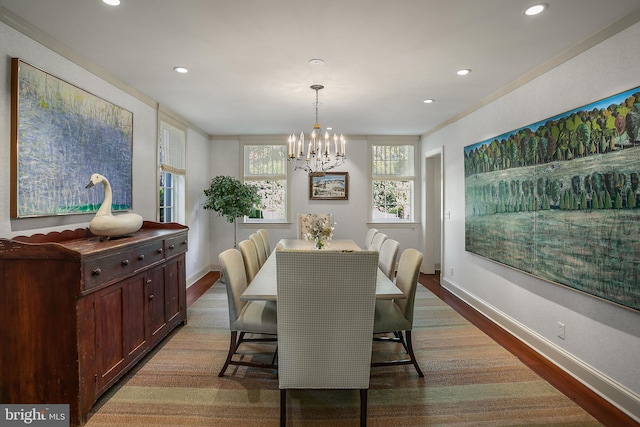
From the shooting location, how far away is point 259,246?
3891 mm

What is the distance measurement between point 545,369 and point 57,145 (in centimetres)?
410

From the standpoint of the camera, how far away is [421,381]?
2572mm

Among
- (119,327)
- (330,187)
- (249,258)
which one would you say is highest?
(330,187)

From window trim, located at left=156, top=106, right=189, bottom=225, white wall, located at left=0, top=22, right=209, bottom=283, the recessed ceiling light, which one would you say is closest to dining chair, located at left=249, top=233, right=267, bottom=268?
white wall, located at left=0, top=22, right=209, bottom=283

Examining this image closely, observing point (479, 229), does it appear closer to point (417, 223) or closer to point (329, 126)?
→ point (417, 223)

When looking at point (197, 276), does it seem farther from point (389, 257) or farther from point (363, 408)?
point (363, 408)

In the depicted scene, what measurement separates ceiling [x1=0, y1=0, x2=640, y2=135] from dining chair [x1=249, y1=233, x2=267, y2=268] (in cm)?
157

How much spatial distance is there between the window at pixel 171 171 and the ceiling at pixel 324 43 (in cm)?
62

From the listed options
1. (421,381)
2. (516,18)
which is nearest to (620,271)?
(421,381)

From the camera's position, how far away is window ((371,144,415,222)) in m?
6.48

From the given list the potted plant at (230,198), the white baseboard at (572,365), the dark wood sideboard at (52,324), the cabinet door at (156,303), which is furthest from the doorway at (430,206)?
the dark wood sideboard at (52,324)

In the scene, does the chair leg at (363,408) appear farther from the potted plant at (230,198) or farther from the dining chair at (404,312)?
the potted plant at (230,198)

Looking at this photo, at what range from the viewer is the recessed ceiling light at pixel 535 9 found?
2.08m

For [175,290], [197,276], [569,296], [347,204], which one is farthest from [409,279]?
[197,276]
